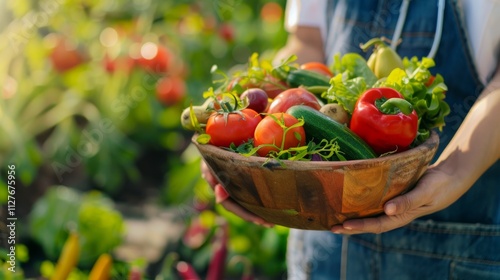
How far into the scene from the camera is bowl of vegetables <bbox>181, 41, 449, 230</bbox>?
145 cm

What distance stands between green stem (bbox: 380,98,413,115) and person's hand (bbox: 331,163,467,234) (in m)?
0.16

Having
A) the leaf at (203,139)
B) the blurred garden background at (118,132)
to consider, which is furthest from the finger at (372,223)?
the blurred garden background at (118,132)

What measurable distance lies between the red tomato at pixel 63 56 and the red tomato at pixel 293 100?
284 centimetres

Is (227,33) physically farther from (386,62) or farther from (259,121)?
(259,121)

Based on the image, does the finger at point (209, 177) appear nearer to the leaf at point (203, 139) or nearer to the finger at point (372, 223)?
the leaf at point (203, 139)

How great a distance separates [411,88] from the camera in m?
1.63

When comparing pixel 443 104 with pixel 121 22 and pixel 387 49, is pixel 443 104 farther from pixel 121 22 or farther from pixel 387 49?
pixel 121 22

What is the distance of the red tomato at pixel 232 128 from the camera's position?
1549 mm

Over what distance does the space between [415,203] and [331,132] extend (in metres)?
0.24

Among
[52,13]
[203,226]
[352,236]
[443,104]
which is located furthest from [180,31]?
[443,104]

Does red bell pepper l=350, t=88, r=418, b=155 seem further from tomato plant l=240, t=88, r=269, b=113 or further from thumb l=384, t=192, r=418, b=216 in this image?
tomato plant l=240, t=88, r=269, b=113

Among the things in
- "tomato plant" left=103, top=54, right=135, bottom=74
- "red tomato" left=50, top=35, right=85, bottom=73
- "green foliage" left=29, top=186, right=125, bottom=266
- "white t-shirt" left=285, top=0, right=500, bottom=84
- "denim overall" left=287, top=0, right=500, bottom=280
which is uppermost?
"white t-shirt" left=285, top=0, right=500, bottom=84

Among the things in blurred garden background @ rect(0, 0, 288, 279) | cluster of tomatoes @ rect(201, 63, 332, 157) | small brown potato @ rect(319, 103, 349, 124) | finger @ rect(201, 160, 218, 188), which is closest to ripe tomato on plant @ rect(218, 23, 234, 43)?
blurred garden background @ rect(0, 0, 288, 279)

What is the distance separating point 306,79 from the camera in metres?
1.77
